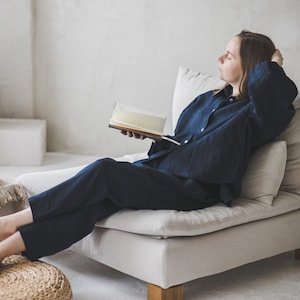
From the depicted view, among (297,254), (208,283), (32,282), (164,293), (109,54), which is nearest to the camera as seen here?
(32,282)

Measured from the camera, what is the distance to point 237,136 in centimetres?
271

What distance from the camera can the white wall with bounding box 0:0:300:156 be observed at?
12.7ft

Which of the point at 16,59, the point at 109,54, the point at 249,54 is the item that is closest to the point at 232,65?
the point at 249,54

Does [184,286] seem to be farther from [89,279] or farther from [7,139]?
[7,139]

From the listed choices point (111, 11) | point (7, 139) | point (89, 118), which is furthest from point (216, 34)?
point (7, 139)

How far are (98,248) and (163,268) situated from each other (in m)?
0.32

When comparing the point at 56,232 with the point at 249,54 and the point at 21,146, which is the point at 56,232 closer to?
the point at 249,54

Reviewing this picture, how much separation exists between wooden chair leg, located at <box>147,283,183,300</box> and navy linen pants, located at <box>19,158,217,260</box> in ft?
0.92

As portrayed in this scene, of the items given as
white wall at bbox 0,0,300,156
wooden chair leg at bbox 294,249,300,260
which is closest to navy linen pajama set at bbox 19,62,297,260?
wooden chair leg at bbox 294,249,300,260

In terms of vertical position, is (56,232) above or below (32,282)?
above

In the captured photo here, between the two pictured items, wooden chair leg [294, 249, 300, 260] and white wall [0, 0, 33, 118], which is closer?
wooden chair leg [294, 249, 300, 260]

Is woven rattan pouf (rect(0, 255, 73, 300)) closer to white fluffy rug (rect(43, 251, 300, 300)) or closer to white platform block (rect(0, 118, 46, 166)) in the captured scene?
white fluffy rug (rect(43, 251, 300, 300))

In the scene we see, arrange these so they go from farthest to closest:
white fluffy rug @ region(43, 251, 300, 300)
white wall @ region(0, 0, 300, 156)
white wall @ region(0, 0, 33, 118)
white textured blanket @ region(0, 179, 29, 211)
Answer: white wall @ region(0, 0, 33, 118), white wall @ region(0, 0, 300, 156), white textured blanket @ region(0, 179, 29, 211), white fluffy rug @ region(43, 251, 300, 300)

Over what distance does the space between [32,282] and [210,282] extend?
73 centimetres
